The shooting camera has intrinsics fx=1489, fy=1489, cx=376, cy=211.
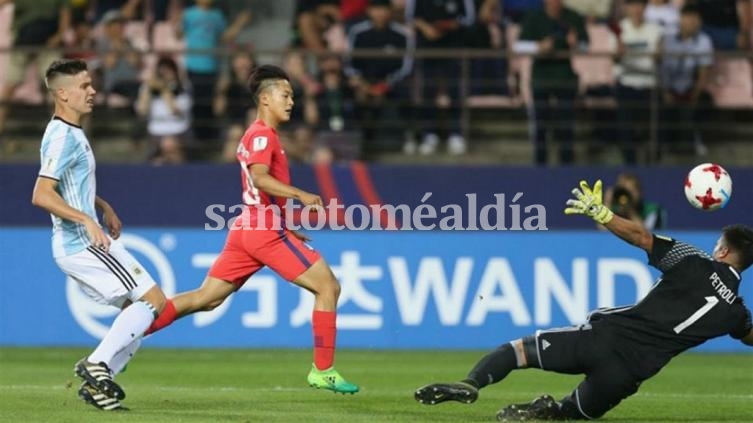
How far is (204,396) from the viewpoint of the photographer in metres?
10.8

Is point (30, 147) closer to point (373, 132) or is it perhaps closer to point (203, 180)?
point (203, 180)

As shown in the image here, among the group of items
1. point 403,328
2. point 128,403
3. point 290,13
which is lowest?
point 403,328

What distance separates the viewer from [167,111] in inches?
706

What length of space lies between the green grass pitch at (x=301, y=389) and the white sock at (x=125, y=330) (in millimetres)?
364

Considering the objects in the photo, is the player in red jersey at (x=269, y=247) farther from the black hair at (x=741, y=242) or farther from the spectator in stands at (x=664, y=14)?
the spectator in stands at (x=664, y=14)

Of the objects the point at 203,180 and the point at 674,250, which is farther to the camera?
the point at 203,180

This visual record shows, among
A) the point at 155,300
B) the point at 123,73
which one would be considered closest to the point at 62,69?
the point at 155,300

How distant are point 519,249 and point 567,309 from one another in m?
0.81

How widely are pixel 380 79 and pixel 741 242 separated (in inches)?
371

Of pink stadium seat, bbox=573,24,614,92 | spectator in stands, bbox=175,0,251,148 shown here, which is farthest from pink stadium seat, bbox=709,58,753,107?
spectator in stands, bbox=175,0,251,148

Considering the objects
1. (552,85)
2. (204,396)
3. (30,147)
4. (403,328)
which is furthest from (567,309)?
(30,147)

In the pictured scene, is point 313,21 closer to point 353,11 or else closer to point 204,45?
point 353,11

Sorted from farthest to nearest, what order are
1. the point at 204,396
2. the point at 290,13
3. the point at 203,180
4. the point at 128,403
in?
the point at 290,13
the point at 203,180
the point at 204,396
the point at 128,403

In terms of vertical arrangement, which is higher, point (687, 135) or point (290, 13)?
point (290, 13)
